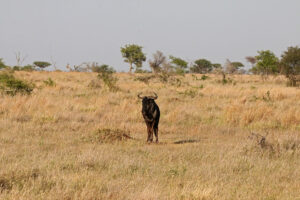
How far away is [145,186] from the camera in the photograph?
4.29 metres

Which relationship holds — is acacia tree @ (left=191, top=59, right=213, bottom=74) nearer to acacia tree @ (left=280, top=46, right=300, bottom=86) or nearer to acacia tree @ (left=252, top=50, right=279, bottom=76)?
acacia tree @ (left=252, top=50, right=279, bottom=76)

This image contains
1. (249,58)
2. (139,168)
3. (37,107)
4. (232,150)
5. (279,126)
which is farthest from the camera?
(249,58)

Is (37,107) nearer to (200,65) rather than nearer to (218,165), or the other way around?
(218,165)

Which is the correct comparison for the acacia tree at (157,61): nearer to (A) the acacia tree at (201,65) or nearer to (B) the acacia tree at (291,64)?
(B) the acacia tree at (291,64)

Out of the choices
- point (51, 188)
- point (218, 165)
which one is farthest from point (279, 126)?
point (51, 188)

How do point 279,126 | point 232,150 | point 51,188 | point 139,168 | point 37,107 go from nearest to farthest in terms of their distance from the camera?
point 51,188 < point 139,168 < point 232,150 < point 279,126 < point 37,107

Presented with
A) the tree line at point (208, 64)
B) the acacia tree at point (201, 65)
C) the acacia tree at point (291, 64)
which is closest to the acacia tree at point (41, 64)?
the tree line at point (208, 64)

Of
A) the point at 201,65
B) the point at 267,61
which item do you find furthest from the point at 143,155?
the point at 201,65

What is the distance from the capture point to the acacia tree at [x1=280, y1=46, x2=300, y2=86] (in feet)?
85.4

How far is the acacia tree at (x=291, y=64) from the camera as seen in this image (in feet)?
85.4

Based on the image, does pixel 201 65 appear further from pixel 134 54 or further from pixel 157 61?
pixel 157 61

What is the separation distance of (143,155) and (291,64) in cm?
2454

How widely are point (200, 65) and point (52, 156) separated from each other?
67.9 meters

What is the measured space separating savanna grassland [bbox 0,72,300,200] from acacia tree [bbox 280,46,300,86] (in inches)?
633
